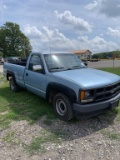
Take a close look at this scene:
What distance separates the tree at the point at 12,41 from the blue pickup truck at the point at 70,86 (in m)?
62.1

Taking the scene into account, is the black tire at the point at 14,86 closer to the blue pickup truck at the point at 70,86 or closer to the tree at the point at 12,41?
the blue pickup truck at the point at 70,86

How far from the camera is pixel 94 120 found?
466 cm

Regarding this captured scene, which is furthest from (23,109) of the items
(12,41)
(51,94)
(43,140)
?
(12,41)

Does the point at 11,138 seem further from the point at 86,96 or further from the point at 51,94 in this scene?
the point at 86,96

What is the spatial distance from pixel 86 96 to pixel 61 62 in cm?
173

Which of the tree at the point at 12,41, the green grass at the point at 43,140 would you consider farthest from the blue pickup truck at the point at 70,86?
→ the tree at the point at 12,41

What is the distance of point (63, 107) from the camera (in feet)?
15.4

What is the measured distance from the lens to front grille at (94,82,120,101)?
4172mm

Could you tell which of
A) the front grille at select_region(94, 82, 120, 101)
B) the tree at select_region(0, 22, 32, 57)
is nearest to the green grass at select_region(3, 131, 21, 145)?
the front grille at select_region(94, 82, 120, 101)

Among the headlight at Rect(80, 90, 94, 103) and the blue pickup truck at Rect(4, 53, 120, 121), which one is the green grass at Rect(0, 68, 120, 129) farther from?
the headlight at Rect(80, 90, 94, 103)

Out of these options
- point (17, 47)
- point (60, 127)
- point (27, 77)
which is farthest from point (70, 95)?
point (17, 47)

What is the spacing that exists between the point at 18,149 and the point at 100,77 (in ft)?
8.23

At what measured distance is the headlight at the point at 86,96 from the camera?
401 cm

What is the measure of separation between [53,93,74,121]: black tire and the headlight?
0.41m
